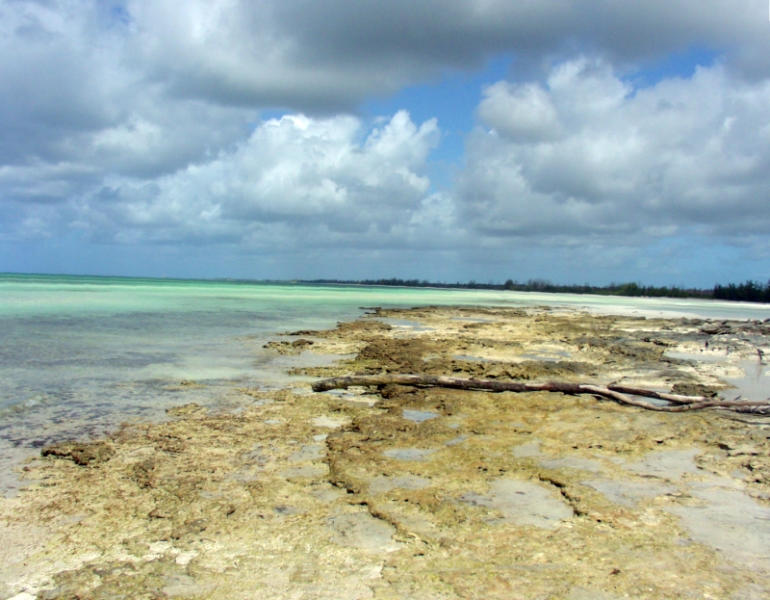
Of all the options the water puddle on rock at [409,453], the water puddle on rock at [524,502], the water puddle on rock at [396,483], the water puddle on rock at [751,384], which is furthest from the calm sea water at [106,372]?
the water puddle on rock at [751,384]

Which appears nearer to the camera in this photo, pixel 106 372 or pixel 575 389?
pixel 575 389

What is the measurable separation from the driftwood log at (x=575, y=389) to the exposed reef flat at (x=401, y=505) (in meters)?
0.27

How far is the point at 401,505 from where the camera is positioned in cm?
390

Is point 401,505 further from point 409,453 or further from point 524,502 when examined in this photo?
point 409,453

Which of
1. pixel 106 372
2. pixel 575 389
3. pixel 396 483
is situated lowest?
pixel 106 372

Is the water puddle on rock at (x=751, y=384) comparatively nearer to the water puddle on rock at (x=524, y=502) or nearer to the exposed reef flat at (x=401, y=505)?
the exposed reef flat at (x=401, y=505)

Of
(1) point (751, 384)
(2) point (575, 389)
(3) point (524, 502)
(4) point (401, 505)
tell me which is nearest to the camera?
(4) point (401, 505)

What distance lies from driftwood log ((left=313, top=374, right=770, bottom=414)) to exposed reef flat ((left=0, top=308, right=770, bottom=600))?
274 millimetres

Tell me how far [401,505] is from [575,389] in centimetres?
495

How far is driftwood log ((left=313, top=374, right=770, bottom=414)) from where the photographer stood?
23.8 ft

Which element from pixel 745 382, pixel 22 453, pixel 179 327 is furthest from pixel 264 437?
pixel 179 327

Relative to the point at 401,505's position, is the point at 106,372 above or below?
below

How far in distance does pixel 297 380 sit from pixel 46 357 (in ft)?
16.8

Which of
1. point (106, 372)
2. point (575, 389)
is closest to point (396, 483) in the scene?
point (575, 389)
